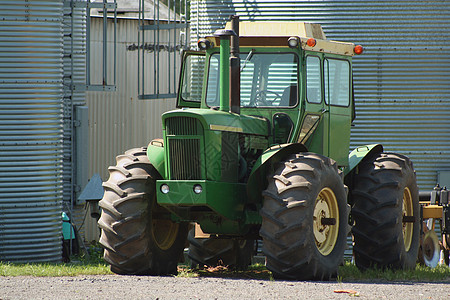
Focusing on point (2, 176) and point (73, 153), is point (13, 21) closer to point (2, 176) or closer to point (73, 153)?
point (2, 176)

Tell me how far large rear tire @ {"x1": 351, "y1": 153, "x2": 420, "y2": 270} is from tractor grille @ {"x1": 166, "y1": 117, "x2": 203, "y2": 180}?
2244mm

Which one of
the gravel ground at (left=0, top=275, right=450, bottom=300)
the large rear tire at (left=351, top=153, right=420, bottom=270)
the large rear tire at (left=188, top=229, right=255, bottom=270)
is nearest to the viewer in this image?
the gravel ground at (left=0, top=275, right=450, bottom=300)

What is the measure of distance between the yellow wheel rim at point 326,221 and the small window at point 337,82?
4.56 ft

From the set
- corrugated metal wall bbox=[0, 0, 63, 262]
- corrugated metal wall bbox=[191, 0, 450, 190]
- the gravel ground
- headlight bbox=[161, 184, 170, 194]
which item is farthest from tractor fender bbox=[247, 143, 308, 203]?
corrugated metal wall bbox=[191, 0, 450, 190]

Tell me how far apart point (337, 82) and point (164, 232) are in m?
2.69

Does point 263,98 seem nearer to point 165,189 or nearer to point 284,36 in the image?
point 284,36

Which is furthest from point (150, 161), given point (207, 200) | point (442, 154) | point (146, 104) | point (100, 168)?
point (146, 104)

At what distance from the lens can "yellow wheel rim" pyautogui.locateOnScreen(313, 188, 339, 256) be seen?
9.57 m

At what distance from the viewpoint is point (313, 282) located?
356 inches

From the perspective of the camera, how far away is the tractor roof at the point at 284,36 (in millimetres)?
10281

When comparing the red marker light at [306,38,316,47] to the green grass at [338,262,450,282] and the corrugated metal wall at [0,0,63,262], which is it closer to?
the green grass at [338,262,450,282]

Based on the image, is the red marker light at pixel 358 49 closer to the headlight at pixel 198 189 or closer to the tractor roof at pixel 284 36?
the tractor roof at pixel 284 36

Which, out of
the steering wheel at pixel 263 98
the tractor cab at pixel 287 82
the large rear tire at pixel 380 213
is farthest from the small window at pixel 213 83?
the large rear tire at pixel 380 213

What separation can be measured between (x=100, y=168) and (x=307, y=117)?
23.8 feet
